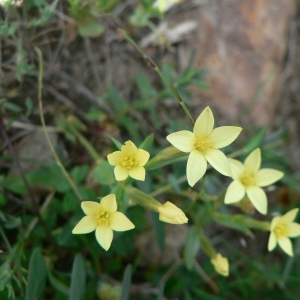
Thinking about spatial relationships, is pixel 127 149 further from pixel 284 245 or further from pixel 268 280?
pixel 268 280

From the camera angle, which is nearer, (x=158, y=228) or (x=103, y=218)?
(x=103, y=218)

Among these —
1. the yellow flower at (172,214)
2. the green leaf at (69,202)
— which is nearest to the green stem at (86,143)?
the green leaf at (69,202)

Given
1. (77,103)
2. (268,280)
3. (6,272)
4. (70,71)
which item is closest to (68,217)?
(6,272)

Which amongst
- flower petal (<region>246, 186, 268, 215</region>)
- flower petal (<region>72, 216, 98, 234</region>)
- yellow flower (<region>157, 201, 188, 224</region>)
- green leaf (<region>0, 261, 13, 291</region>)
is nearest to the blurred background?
green leaf (<region>0, 261, 13, 291</region>)

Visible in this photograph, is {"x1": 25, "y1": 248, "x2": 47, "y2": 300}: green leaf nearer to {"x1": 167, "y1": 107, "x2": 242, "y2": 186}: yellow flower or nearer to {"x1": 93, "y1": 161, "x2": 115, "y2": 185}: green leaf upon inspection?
{"x1": 93, "y1": 161, "x2": 115, "y2": 185}: green leaf

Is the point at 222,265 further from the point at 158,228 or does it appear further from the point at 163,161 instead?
the point at 163,161

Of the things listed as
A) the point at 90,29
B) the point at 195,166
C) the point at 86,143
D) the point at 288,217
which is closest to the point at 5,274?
the point at 86,143

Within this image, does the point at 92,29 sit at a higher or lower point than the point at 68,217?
higher
